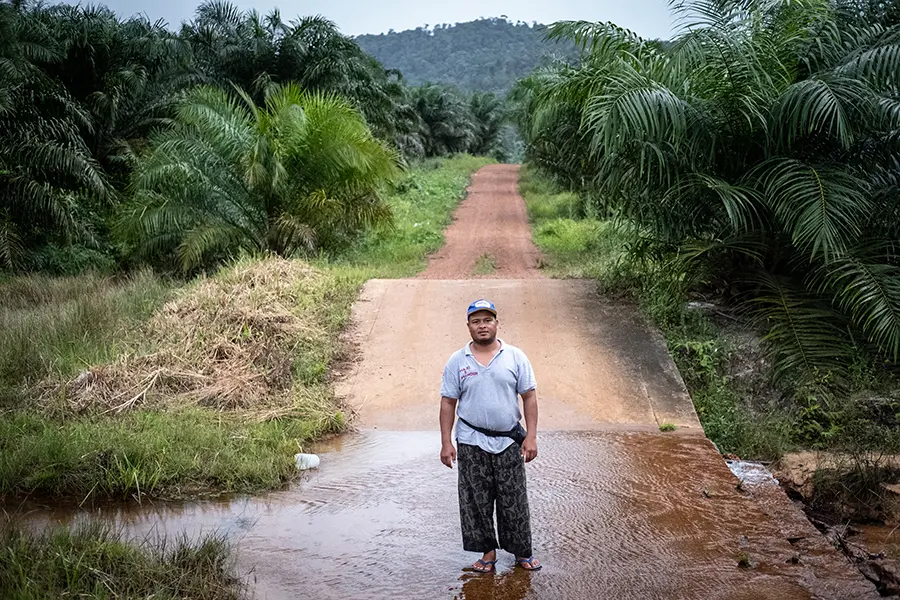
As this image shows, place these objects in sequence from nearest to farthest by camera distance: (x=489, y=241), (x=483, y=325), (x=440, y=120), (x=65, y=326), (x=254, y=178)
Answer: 1. (x=483, y=325)
2. (x=65, y=326)
3. (x=254, y=178)
4. (x=489, y=241)
5. (x=440, y=120)

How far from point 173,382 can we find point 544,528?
387cm

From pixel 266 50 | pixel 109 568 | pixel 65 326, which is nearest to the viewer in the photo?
pixel 109 568

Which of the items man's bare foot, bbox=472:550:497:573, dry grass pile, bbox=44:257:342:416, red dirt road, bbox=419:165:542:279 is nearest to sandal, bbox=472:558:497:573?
man's bare foot, bbox=472:550:497:573

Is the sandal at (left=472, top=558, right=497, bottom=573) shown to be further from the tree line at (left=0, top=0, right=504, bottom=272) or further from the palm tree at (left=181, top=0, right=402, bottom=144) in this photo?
the palm tree at (left=181, top=0, right=402, bottom=144)

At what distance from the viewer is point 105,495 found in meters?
5.75

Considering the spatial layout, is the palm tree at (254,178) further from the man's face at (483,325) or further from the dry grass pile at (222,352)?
the man's face at (483,325)

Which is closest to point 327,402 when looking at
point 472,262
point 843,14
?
point 843,14

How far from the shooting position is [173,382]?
766 centimetres

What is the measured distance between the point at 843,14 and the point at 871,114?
1682 mm

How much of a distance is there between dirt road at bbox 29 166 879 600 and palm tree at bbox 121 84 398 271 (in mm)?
4338

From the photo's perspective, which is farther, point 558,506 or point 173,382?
point 173,382

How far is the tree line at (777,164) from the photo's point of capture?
7684 mm

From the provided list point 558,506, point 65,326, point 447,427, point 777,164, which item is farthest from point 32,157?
point 447,427

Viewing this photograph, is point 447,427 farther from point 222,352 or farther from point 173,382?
point 222,352
